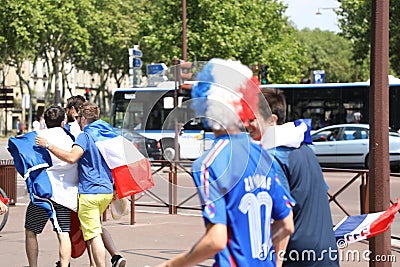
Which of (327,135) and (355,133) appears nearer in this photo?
(355,133)

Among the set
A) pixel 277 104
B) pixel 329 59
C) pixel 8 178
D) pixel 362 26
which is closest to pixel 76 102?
pixel 277 104

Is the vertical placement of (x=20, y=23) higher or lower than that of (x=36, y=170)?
higher

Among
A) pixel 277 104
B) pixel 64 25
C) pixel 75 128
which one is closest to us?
pixel 277 104

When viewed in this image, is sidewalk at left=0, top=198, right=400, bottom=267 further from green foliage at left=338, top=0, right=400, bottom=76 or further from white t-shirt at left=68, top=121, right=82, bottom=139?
green foliage at left=338, top=0, right=400, bottom=76

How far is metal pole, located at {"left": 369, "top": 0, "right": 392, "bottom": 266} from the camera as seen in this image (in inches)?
229

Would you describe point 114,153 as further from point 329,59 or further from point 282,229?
point 329,59

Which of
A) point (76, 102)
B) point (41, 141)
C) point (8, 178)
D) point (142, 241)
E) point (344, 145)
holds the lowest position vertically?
point (344, 145)

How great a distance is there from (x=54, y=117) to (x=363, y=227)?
3.16m

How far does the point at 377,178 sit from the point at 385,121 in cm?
44

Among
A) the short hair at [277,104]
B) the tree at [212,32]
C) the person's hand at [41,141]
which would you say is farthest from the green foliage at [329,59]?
the short hair at [277,104]

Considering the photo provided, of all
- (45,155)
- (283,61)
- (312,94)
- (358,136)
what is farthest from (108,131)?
(283,61)

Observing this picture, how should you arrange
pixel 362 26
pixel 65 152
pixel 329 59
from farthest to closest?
pixel 329 59, pixel 362 26, pixel 65 152

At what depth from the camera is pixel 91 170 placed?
6676 mm

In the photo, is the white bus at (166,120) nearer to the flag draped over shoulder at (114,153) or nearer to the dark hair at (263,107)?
the dark hair at (263,107)
